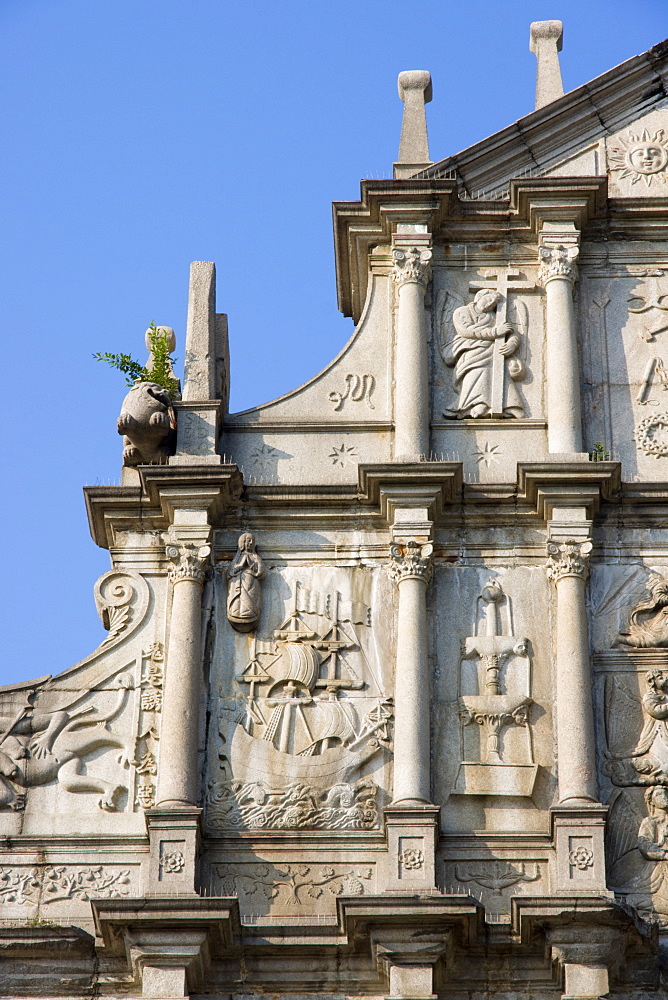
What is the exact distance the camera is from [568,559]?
14.1m

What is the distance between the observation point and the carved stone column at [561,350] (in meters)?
14.7

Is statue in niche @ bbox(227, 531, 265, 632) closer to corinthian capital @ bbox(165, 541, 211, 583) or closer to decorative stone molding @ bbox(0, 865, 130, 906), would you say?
corinthian capital @ bbox(165, 541, 211, 583)

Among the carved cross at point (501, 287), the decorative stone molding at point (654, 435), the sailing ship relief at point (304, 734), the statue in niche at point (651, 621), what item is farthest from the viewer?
the carved cross at point (501, 287)

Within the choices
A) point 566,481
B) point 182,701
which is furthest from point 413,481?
point 182,701

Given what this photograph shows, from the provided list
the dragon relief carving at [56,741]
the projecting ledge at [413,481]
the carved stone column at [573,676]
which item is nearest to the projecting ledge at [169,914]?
the dragon relief carving at [56,741]

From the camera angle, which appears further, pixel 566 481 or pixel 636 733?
pixel 566 481

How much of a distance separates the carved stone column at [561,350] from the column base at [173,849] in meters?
3.79

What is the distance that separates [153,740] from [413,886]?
2.10m

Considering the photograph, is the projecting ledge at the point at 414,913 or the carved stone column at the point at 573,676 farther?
the carved stone column at the point at 573,676

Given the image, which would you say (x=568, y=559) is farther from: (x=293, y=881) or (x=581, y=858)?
(x=293, y=881)

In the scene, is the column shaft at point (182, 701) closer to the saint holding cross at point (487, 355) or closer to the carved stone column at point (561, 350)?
the saint holding cross at point (487, 355)

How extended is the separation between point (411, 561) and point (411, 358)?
171cm

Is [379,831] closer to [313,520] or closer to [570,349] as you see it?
[313,520]

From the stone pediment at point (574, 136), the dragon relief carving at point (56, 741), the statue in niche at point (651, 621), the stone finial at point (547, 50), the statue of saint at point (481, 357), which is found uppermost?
the stone finial at point (547, 50)
